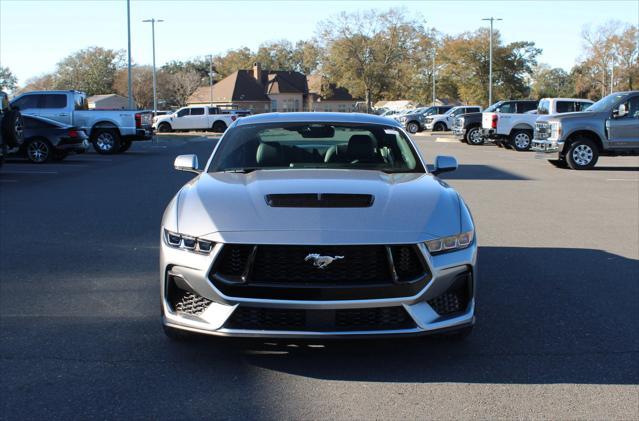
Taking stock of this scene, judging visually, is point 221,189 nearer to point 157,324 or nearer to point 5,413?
point 157,324

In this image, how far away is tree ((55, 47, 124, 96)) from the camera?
103 m

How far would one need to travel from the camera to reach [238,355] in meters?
4.73

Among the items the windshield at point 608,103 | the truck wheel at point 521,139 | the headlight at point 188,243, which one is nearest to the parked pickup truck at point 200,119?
the truck wheel at point 521,139

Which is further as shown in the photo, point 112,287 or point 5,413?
point 112,287

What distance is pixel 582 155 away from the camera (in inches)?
765

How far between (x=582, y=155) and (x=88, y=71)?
94039mm

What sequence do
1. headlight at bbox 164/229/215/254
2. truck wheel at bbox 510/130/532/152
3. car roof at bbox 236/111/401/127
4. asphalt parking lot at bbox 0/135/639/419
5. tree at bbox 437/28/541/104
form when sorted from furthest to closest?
tree at bbox 437/28/541/104 < truck wheel at bbox 510/130/532/152 < car roof at bbox 236/111/401/127 < headlight at bbox 164/229/215/254 < asphalt parking lot at bbox 0/135/639/419

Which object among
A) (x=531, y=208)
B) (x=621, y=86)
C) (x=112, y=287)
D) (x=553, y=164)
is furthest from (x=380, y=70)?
(x=112, y=287)

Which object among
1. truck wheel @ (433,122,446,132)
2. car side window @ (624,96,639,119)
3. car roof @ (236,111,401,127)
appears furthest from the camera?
truck wheel @ (433,122,446,132)

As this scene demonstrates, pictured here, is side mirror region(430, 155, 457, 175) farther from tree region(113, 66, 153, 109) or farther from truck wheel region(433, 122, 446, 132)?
tree region(113, 66, 153, 109)

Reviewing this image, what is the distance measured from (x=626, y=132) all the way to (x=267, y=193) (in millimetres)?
16207

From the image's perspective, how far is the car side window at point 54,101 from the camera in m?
25.5

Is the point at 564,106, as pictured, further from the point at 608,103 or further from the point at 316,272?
the point at 316,272

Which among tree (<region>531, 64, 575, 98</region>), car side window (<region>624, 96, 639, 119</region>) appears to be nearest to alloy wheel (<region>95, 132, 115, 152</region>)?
car side window (<region>624, 96, 639, 119</region>)
